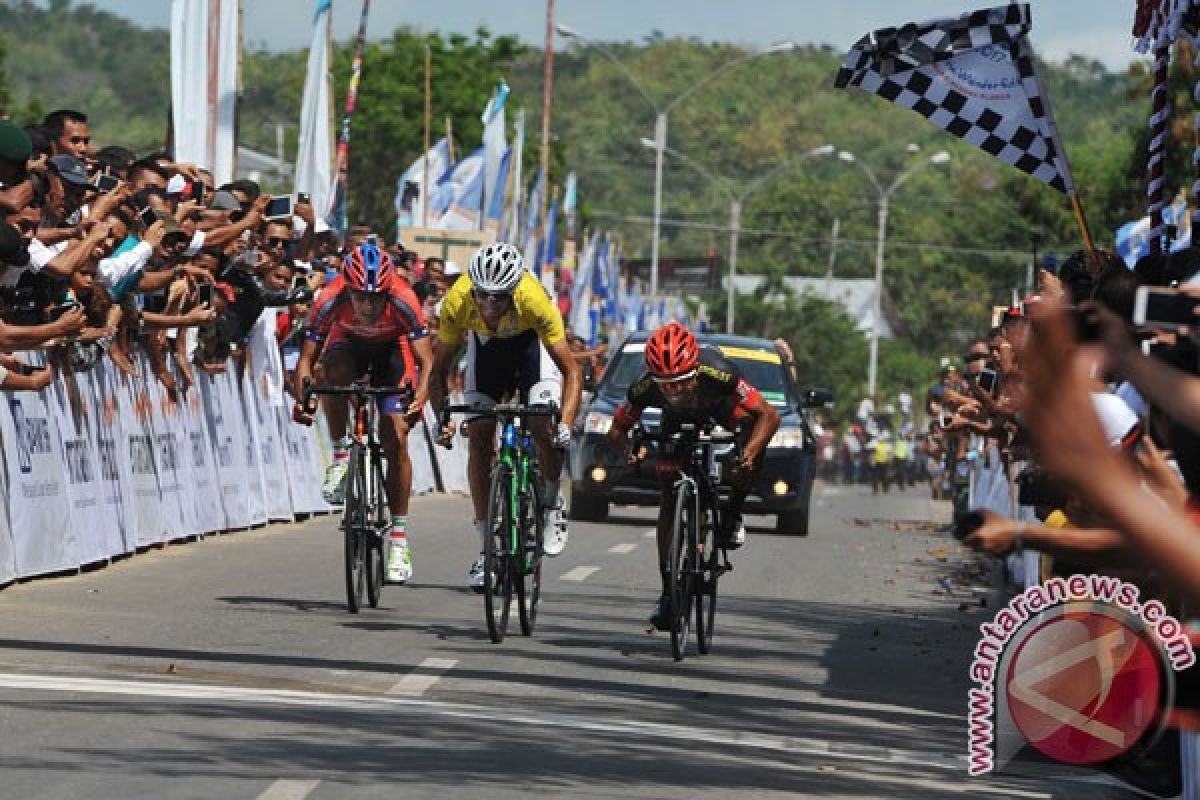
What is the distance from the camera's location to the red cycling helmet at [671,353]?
12.9 meters

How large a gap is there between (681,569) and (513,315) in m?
1.74

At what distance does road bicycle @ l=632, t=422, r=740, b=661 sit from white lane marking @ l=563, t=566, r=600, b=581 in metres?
4.27

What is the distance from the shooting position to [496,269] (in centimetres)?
1348

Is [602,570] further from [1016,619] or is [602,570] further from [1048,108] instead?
[1016,619]

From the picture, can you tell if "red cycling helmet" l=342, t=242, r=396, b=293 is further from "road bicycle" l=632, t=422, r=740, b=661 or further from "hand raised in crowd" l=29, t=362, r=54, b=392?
"road bicycle" l=632, t=422, r=740, b=661

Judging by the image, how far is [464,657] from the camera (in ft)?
39.6

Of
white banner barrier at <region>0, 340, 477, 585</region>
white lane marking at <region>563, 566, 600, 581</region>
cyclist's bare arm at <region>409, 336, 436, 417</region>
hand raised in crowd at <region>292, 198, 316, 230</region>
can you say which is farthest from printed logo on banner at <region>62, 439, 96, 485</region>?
hand raised in crowd at <region>292, 198, 316, 230</region>

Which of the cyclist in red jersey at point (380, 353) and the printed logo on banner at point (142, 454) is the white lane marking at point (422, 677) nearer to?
the cyclist in red jersey at point (380, 353)

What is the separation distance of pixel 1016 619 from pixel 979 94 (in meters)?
8.62

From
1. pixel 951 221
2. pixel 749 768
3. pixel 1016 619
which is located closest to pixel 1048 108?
pixel 749 768

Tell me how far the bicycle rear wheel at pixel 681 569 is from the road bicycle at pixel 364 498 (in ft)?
6.29

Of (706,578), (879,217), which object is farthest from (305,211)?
(879,217)

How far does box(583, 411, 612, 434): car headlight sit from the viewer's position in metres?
24.9

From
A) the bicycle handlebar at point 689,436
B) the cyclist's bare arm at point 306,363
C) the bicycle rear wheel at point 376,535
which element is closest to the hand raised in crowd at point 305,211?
the cyclist's bare arm at point 306,363
